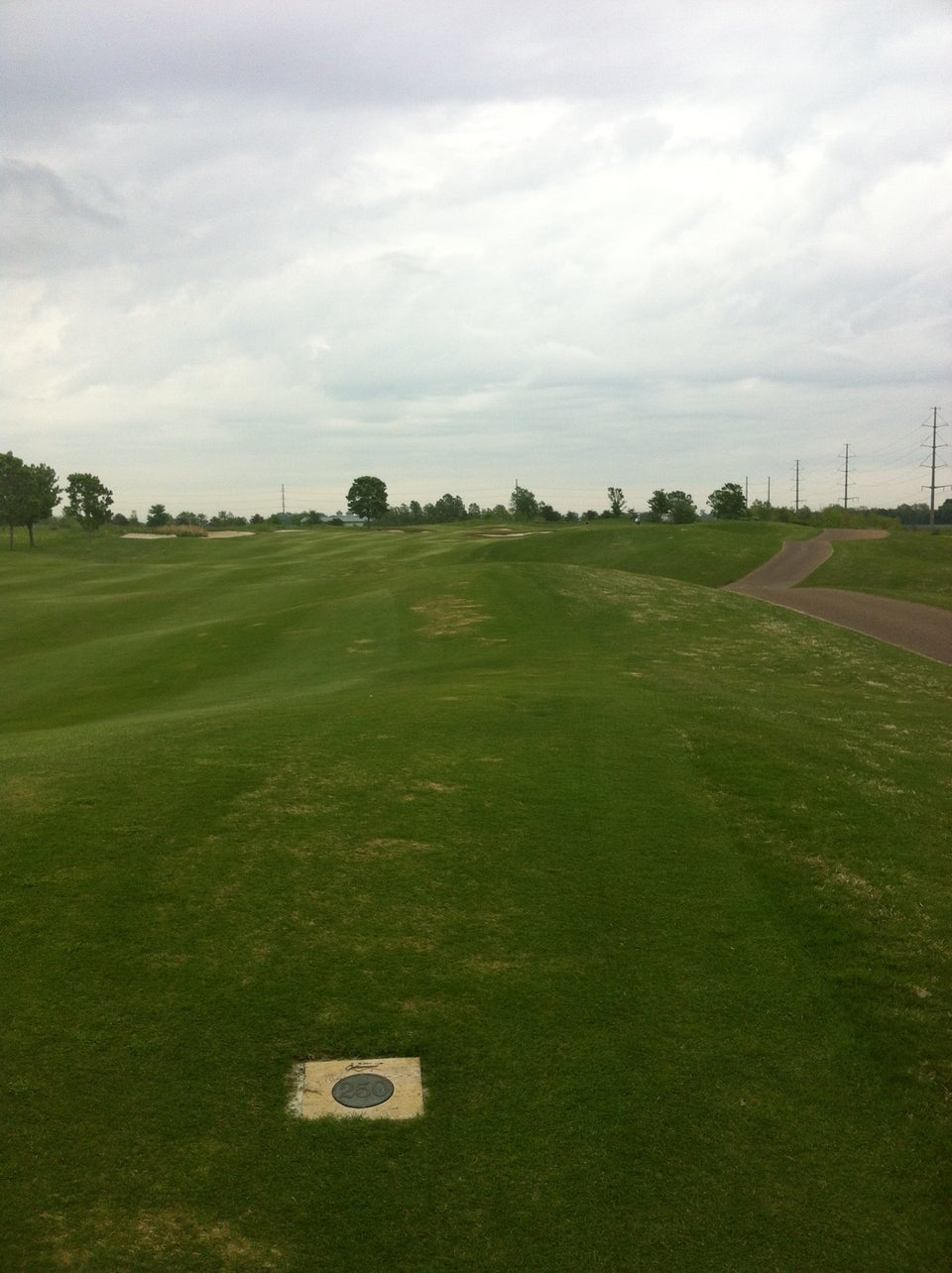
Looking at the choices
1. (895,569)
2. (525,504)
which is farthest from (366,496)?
(895,569)

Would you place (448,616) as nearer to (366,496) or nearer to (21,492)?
(21,492)

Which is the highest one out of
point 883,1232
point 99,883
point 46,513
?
point 46,513

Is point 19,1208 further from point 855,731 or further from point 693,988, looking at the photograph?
point 855,731

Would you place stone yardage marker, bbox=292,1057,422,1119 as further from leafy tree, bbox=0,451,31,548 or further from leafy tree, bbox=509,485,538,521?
leafy tree, bbox=509,485,538,521

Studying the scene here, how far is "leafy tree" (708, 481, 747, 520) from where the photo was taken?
12025 cm

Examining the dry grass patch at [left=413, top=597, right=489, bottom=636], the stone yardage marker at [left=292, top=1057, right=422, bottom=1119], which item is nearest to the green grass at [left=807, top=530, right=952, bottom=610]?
the dry grass patch at [left=413, top=597, right=489, bottom=636]

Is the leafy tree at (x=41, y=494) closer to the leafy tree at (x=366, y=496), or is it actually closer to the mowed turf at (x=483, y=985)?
the leafy tree at (x=366, y=496)

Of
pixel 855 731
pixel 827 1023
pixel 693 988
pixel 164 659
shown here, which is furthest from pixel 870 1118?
pixel 164 659

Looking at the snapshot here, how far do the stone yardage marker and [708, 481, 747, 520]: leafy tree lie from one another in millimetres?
120400

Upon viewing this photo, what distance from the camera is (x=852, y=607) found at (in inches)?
1674

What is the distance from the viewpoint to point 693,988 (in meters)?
8.69

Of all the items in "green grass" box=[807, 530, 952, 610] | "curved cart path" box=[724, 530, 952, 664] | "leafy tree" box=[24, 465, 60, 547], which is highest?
"leafy tree" box=[24, 465, 60, 547]

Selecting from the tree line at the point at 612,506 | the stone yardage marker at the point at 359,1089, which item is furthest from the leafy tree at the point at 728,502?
the stone yardage marker at the point at 359,1089

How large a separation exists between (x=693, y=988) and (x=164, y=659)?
26102 millimetres
